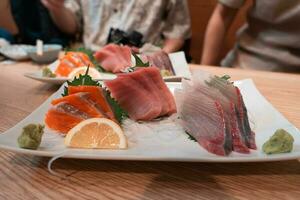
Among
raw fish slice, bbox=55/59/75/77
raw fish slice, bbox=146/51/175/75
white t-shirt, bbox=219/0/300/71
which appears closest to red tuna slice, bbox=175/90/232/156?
raw fish slice, bbox=146/51/175/75

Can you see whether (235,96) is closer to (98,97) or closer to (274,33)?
(98,97)

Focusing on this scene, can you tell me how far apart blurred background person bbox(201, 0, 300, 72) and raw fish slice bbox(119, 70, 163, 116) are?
3.92 ft

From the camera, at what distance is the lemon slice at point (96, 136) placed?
81cm

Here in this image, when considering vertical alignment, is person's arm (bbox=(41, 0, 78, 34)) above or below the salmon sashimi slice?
above

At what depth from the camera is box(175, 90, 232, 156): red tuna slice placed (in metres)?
0.80

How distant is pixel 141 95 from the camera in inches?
41.4

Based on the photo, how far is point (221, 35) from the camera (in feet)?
7.48

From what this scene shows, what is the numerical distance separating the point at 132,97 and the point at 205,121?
273mm

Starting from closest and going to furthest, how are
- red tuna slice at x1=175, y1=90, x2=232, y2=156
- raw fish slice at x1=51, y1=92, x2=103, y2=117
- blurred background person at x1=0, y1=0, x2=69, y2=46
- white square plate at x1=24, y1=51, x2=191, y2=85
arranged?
red tuna slice at x1=175, y1=90, x2=232, y2=156
raw fish slice at x1=51, y1=92, x2=103, y2=117
white square plate at x1=24, y1=51, x2=191, y2=85
blurred background person at x1=0, y1=0, x2=69, y2=46

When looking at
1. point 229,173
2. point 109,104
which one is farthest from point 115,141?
point 229,173

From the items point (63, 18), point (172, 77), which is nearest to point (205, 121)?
point (172, 77)

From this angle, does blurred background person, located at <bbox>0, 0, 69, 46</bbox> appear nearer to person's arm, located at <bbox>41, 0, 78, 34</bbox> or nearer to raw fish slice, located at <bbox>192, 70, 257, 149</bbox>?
person's arm, located at <bbox>41, 0, 78, 34</bbox>

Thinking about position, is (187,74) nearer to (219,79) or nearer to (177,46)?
(219,79)

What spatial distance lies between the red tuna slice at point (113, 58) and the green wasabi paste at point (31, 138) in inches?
33.0
